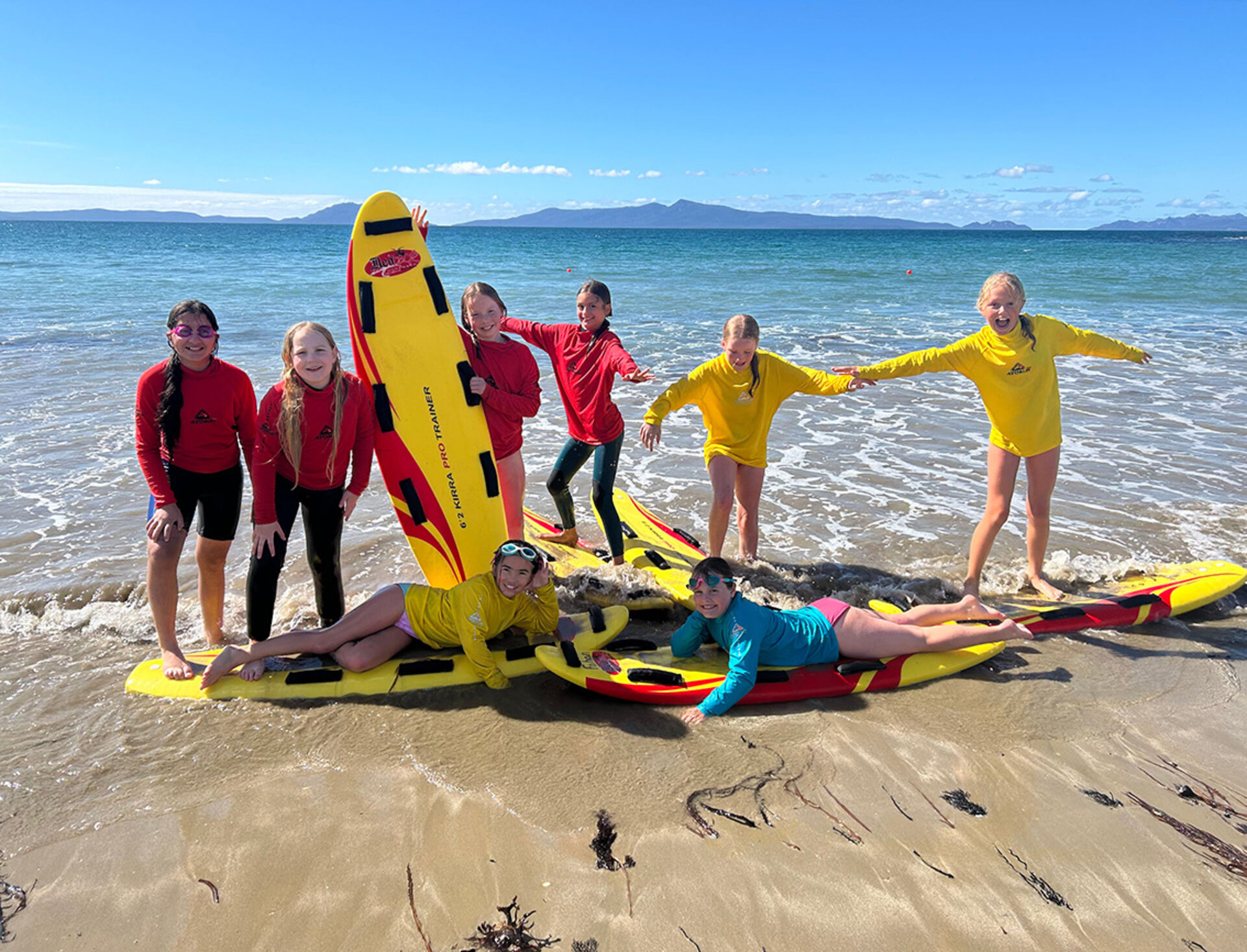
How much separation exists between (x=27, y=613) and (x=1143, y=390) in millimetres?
14009

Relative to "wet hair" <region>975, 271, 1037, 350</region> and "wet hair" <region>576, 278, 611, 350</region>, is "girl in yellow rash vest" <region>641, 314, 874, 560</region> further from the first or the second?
"wet hair" <region>975, 271, 1037, 350</region>

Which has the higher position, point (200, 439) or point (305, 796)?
point (200, 439)

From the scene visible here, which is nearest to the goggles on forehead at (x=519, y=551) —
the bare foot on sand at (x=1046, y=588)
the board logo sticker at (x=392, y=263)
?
the board logo sticker at (x=392, y=263)

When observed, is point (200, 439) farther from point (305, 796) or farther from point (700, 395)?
point (700, 395)

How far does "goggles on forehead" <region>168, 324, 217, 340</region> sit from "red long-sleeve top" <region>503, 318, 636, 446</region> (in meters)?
2.07

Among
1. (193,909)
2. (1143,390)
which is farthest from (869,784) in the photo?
(1143,390)

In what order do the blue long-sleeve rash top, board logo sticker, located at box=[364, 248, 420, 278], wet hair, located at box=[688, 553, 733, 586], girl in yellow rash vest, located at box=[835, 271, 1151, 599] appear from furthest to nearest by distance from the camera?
board logo sticker, located at box=[364, 248, 420, 278] < girl in yellow rash vest, located at box=[835, 271, 1151, 599] < wet hair, located at box=[688, 553, 733, 586] < the blue long-sleeve rash top

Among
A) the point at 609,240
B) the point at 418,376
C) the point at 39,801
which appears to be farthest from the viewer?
the point at 609,240

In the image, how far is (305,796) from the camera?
11.6 ft

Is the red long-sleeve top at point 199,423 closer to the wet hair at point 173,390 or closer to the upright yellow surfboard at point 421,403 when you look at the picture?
the wet hair at point 173,390

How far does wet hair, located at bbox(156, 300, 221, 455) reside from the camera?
4.16m

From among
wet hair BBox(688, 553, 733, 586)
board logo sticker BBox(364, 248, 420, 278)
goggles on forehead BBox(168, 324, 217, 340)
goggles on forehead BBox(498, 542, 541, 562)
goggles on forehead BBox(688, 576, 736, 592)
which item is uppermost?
board logo sticker BBox(364, 248, 420, 278)

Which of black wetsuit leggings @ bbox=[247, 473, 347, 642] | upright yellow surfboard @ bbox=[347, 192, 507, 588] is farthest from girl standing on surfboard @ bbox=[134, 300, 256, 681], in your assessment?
upright yellow surfboard @ bbox=[347, 192, 507, 588]

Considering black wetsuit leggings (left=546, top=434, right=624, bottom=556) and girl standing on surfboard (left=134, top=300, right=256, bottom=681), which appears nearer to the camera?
girl standing on surfboard (left=134, top=300, right=256, bottom=681)
